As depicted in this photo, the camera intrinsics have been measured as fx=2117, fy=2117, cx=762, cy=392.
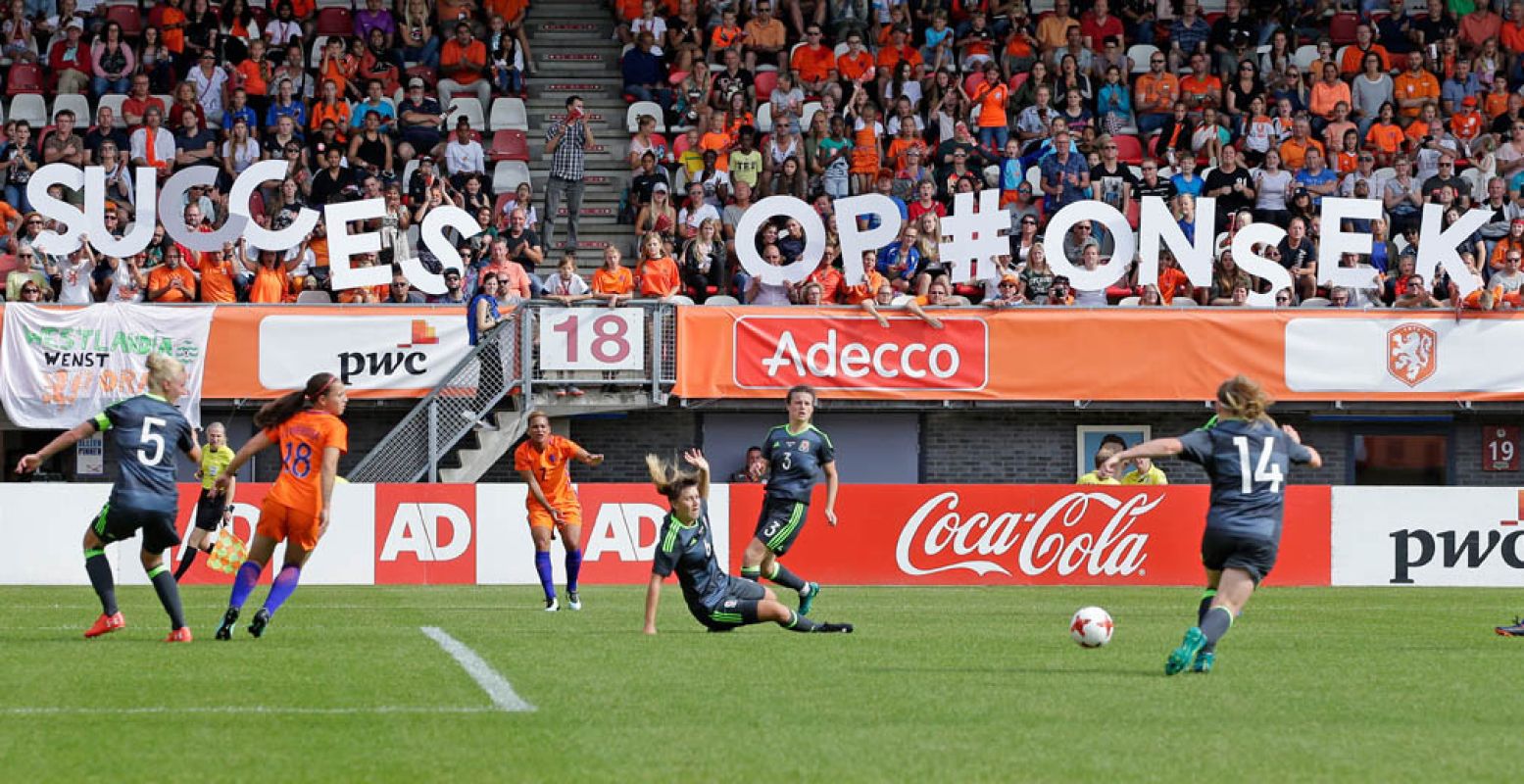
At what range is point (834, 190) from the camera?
28.6m

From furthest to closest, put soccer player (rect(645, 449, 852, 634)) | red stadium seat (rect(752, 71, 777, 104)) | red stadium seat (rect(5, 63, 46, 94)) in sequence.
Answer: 1. red stadium seat (rect(752, 71, 777, 104))
2. red stadium seat (rect(5, 63, 46, 94))
3. soccer player (rect(645, 449, 852, 634))

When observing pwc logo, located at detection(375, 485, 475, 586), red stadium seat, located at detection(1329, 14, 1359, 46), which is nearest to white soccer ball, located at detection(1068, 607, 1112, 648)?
pwc logo, located at detection(375, 485, 475, 586)

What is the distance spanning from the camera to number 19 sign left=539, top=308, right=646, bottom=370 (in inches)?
1013

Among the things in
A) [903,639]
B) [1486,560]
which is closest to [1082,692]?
[903,639]

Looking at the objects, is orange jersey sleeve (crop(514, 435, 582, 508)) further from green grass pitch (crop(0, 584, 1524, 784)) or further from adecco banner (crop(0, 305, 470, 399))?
adecco banner (crop(0, 305, 470, 399))

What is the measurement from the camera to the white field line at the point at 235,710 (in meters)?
9.66

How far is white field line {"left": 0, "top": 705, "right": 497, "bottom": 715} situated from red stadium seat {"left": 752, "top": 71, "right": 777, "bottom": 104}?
21.8 m

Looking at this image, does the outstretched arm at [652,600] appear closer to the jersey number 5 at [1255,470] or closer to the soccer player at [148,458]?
the soccer player at [148,458]

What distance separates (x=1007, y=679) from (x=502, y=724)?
3353mm

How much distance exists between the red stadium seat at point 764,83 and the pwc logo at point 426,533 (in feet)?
32.0

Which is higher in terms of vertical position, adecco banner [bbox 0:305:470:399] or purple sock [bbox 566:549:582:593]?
adecco banner [bbox 0:305:470:399]

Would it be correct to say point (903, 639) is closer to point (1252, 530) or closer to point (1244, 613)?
point (1252, 530)

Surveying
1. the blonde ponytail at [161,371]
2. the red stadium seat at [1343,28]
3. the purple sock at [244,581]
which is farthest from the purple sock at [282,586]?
the red stadium seat at [1343,28]

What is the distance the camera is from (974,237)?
26984 mm
